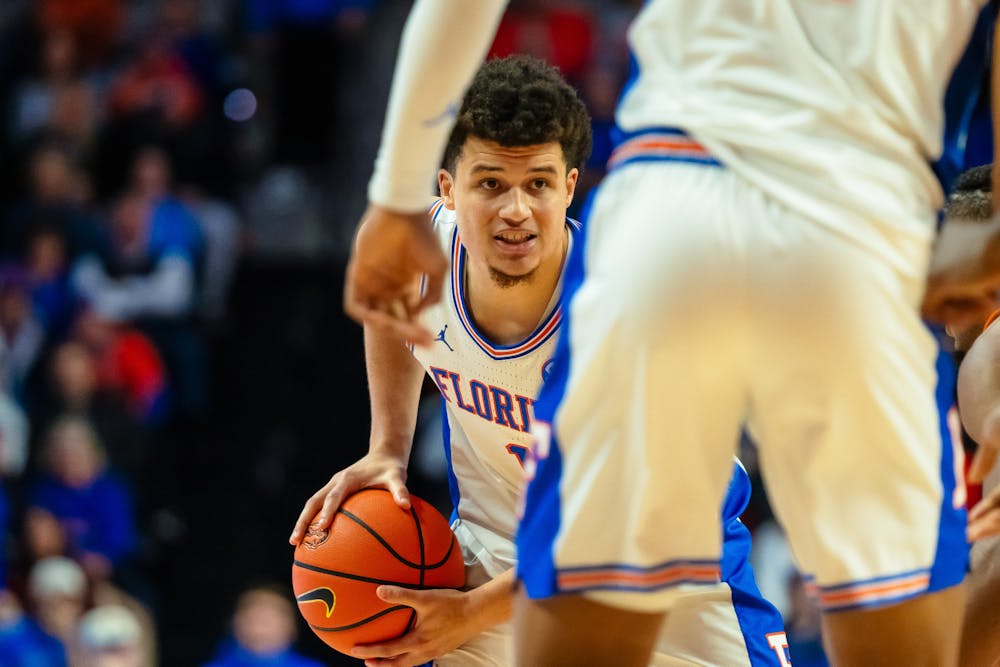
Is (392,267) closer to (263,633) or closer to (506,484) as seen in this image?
(506,484)

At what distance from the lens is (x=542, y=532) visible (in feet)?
7.61

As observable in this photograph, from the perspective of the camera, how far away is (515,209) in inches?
152

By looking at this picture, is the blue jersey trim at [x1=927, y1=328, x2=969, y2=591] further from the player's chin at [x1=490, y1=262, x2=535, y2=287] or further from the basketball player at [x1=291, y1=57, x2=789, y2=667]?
the player's chin at [x1=490, y1=262, x2=535, y2=287]

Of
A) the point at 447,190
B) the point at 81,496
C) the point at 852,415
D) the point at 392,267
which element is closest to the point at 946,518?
the point at 852,415

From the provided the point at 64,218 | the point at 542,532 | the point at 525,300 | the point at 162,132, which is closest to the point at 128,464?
the point at 64,218

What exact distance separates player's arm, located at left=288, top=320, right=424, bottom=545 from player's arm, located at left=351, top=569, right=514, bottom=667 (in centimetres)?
26

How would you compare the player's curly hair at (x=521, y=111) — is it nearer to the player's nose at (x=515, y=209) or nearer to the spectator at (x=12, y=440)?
the player's nose at (x=515, y=209)

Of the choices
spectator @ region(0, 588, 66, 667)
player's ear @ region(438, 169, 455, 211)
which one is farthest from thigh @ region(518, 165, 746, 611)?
spectator @ region(0, 588, 66, 667)

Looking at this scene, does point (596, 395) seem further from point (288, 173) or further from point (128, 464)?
point (288, 173)

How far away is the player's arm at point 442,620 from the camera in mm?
3695

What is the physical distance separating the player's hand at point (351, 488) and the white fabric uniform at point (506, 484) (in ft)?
0.93

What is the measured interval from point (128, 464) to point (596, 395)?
794 centimetres

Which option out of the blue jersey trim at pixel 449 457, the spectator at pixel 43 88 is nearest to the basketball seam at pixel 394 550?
the blue jersey trim at pixel 449 457

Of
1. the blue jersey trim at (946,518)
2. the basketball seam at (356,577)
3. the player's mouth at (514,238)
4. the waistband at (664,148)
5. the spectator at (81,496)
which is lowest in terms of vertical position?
the spectator at (81,496)
